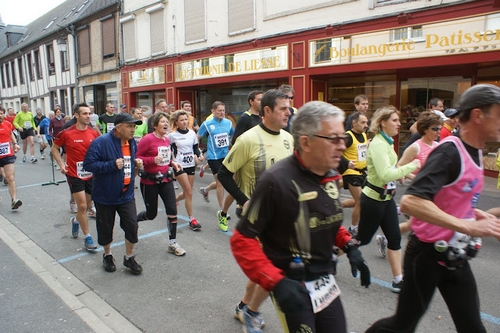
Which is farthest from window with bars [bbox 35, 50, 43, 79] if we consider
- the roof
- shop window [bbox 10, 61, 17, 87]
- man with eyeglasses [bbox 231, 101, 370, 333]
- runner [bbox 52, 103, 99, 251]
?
man with eyeglasses [bbox 231, 101, 370, 333]

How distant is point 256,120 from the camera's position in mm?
5055

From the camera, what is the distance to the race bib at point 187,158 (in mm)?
6492

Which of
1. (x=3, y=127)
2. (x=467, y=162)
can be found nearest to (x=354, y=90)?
(x=3, y=127)

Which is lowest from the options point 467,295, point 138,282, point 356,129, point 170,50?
point 138,282

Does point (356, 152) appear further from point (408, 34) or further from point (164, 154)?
point (408, 34)

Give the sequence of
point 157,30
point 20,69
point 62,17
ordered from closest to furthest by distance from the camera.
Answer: point 157,30
point 62,17
point 20,69

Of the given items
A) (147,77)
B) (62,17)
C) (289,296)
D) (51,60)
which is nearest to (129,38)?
(147,77)

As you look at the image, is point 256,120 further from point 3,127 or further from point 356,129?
point 3,127

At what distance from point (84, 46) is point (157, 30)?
867cm

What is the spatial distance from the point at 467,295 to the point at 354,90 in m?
10.6

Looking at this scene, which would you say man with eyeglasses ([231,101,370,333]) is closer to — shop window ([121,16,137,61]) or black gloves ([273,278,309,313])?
black gloves ([273,278,309,313])

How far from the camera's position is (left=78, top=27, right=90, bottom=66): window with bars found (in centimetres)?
2409

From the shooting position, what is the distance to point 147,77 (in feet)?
63.4

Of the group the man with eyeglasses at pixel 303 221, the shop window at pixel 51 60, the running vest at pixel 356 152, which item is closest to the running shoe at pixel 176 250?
the running vest at pixel 356 152
